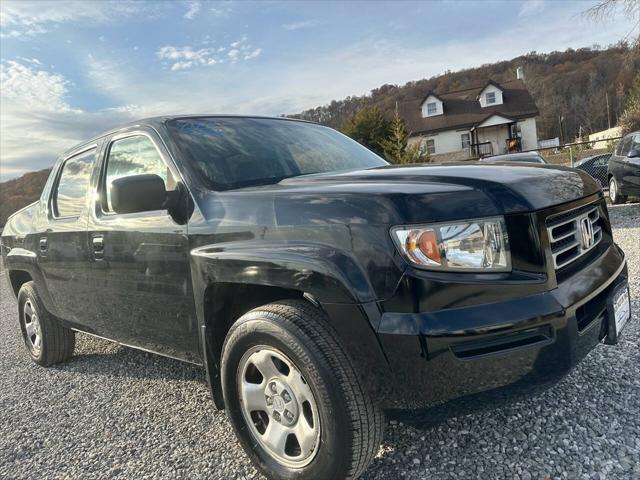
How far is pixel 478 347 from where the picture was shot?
182cm

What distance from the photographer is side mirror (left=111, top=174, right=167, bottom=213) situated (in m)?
2.42

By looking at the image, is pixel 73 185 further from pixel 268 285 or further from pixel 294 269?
pixel 294 269

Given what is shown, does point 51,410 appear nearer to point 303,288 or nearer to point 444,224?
point 303,288

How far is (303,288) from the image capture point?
2.06 metres

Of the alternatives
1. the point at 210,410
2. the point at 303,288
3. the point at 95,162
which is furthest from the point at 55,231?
the point at 303,288

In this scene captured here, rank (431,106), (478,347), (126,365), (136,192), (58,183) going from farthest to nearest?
(431,106) → (126,365) → (58,183) → (136,192) → (478,347)

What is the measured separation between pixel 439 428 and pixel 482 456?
1.03 ft

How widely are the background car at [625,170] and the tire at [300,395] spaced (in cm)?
1007

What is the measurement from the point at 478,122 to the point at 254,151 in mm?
38626

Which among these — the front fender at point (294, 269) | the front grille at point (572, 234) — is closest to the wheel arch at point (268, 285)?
the front fender at point (294, 269)

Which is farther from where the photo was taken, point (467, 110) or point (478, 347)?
point (467, 110)

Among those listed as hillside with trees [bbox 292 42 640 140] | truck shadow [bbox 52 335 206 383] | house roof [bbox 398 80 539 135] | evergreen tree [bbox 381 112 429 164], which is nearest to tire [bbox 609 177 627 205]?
evergreen tree [bbox 381 112 429 164]

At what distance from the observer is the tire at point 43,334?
4.35m

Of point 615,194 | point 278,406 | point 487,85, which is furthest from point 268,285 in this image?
point 487,85
